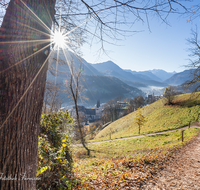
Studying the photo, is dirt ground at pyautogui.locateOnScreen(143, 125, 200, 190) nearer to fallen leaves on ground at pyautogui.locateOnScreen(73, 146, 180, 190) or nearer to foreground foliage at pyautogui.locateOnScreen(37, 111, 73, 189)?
fallen leaves on ground at pyautogui.locateOnScreen(73, 146, 180, 190)

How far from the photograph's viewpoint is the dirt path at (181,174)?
3.69 meters

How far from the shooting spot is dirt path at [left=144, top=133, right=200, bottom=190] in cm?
369

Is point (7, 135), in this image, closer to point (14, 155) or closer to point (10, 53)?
point (14, 155)

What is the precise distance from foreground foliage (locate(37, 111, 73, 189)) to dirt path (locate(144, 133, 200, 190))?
2.54m

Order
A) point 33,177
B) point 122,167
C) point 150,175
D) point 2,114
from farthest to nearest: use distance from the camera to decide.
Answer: point 122,167, point 150,175, point 33,177, point 2,114

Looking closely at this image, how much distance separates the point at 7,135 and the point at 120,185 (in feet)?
12.3

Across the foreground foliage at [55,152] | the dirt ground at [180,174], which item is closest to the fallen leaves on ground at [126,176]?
the dirt ground at [180,174]

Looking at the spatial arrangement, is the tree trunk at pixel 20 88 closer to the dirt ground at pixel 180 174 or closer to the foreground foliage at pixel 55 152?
the foreground foliage at pixel 55 152

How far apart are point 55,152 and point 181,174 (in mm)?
4791

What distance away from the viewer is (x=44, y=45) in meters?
1.48

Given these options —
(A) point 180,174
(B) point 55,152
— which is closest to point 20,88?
(B) point 55,152

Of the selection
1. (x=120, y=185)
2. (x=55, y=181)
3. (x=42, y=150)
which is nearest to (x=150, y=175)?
(x=120, y=185)

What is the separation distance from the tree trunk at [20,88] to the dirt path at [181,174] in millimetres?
3880

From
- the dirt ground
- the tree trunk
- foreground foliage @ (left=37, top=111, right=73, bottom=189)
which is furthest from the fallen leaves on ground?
the tree trunk
